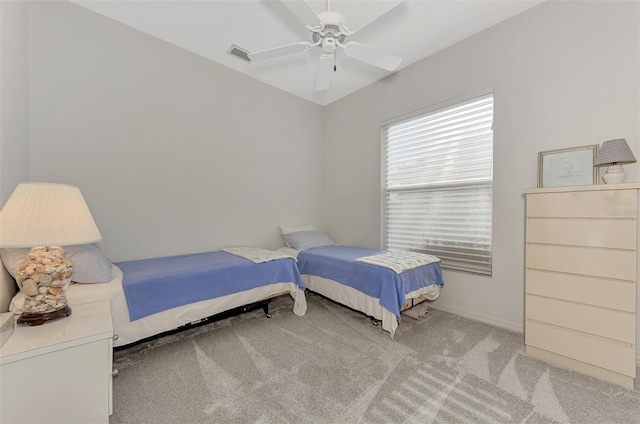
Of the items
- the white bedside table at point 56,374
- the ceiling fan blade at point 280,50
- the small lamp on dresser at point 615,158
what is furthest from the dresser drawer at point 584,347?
the ceiling fan blade at point 280,50

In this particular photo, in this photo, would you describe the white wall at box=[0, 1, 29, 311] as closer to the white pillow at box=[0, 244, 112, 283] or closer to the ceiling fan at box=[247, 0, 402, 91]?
the white pillow at box=[0, 244, 112, 283]

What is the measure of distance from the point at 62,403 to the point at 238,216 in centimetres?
251

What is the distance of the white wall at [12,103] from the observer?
147 cm

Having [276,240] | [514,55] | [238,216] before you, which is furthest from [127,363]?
[514,55]

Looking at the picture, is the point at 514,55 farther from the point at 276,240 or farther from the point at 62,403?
the point at 62,403

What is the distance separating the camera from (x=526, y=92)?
227 centimetres

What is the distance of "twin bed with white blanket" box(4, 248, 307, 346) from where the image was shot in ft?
5.75

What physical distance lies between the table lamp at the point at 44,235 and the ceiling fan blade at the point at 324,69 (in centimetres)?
202

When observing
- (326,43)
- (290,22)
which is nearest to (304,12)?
(326,43)

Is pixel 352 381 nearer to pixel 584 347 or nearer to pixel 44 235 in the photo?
pixel 584 347

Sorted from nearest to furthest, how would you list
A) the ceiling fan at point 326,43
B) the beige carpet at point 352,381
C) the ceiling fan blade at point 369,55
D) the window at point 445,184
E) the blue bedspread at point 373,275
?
1. the beige carpet at point 352,381
2. the ceiling fan at point 326,43
3. the ceiling fan blade at point 369,55
4. the blue bedspread at point 373,275
5. the window at point 445,184

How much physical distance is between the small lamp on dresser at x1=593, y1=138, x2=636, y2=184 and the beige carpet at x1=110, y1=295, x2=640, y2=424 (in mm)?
1378

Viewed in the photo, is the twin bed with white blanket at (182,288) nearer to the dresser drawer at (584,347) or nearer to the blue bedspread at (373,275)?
the blue bedspread at (373,275)

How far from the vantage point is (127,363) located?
1836 mm
